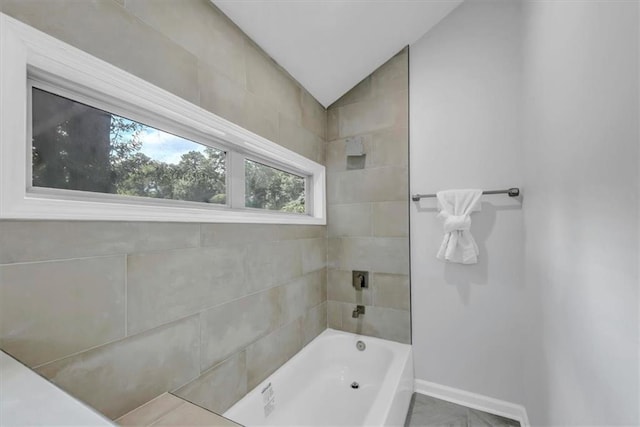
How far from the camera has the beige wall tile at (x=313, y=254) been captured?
2.20 m

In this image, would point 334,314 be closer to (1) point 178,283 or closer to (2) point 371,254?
(2) point 371,254

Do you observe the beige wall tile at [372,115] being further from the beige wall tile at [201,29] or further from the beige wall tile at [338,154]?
the beige wall tile at [201,29]

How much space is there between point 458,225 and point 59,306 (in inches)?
83.3

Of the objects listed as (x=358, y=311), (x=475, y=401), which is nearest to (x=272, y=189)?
(x=358, y=311)

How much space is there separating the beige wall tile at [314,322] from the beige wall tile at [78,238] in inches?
53.3

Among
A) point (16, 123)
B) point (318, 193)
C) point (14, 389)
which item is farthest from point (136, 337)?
point (318, 193)

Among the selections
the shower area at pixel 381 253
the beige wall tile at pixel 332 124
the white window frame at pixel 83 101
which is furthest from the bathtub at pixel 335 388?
the beige wall tile at pixel 332 124

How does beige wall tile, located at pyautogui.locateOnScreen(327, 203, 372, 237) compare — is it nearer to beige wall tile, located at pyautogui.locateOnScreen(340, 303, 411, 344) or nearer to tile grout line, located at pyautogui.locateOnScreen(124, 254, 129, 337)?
beige wall tile, located at pyautogui.locateOnScreen(340, 303, 411, 344)

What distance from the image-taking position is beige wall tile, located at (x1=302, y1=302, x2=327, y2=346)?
219 centimetres

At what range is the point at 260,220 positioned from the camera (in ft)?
5.60

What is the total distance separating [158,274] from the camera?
1122 mm

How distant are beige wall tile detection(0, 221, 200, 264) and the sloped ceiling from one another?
4.07ft

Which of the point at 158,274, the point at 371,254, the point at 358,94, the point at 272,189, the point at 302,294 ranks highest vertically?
the point at 358,94

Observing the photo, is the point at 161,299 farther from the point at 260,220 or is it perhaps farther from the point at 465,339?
the point at 465,339
